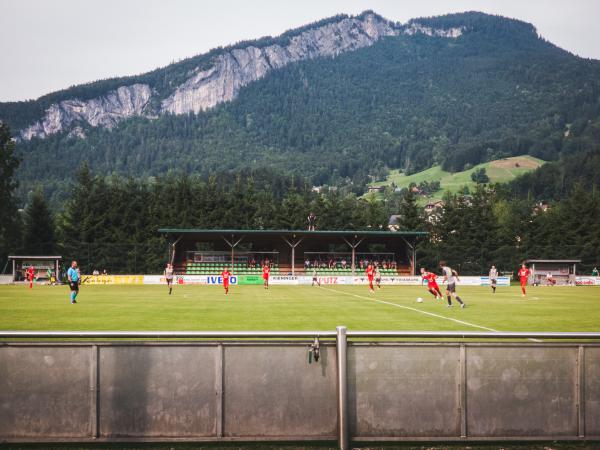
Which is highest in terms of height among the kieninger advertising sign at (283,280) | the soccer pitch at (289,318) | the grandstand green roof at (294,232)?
the grandstand green roof at (294,232)

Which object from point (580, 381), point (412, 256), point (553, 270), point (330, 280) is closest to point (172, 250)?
point (330, 280)

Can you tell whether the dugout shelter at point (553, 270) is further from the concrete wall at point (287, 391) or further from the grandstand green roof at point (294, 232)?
the concrete wall at point (287, 391)

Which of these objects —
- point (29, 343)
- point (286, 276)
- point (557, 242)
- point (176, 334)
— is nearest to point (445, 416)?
point (176, 334)

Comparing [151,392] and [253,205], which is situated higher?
[253,205]

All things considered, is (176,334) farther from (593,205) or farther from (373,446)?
(593,205)

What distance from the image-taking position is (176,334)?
7.13 metres

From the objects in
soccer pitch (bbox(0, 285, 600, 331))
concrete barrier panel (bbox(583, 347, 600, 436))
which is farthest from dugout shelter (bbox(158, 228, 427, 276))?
concrete barrier panel (bbox(583, 347, 600, 436))

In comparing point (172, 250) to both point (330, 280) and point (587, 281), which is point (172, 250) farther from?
point (587, 281)

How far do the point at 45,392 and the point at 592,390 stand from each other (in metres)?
A: 6.52

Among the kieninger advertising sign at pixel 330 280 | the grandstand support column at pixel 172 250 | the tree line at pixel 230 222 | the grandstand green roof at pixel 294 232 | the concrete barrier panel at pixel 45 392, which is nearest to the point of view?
the concrete barrier panel at pixel 45 392

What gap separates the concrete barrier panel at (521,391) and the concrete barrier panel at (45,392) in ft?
15.1

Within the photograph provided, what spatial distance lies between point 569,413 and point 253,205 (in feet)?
298

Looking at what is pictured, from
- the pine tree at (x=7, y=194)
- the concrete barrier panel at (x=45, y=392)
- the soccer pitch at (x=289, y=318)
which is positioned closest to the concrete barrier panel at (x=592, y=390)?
the concrete barrier panel at (x=45, y=392)

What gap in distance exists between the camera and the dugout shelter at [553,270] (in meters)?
68.2
